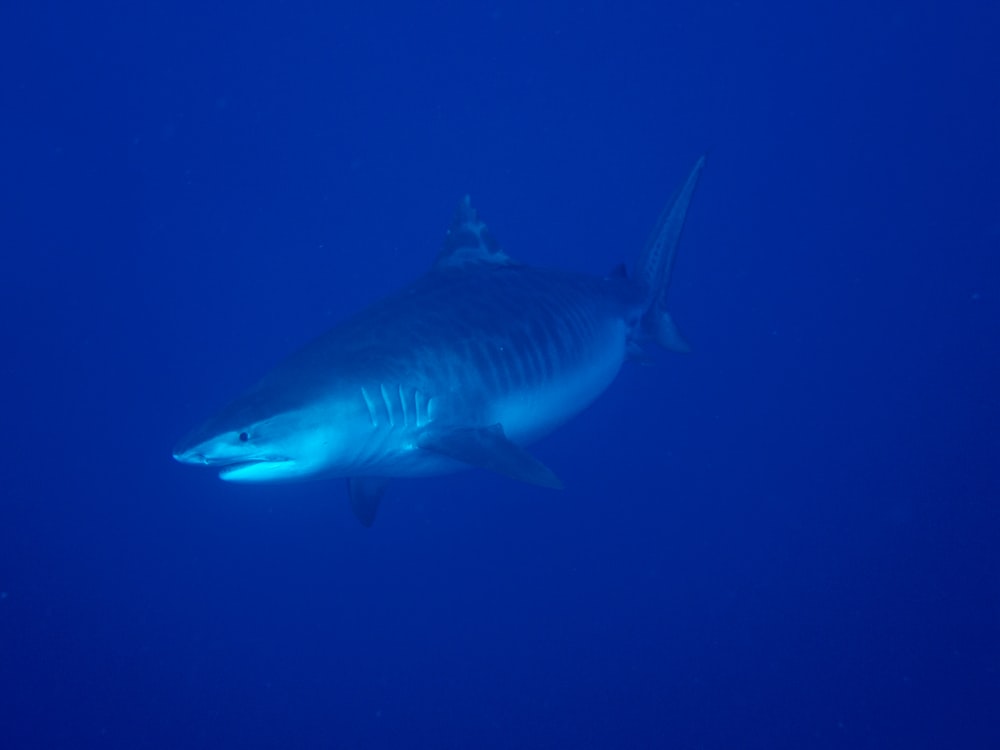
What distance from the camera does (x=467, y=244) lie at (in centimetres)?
689

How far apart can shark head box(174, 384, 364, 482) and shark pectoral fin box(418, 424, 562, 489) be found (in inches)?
33.6

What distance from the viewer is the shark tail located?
8266mm

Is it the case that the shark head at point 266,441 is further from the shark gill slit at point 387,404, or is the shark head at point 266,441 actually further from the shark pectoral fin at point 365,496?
the shark pectoral fin at point 365,496

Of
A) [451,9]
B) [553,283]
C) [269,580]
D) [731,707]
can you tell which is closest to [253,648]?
[269,580]

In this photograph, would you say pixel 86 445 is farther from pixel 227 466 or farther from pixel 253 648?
pixel 227 466

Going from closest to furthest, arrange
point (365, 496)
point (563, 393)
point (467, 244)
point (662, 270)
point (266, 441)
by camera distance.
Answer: point (266, 441), point (365, 496), point (563, 393), point (467, 244), point (662, 270)

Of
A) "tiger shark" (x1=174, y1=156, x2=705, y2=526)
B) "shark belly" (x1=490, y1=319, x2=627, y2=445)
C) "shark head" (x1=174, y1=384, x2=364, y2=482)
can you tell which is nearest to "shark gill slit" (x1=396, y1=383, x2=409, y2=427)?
"tiger shark" (x1=174, y1=156, x2=705, y2=526)

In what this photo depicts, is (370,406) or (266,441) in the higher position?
(370,406)

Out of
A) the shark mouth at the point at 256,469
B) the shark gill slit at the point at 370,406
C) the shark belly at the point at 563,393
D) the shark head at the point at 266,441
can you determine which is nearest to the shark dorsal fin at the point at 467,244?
the shark belly at the point at 563,393

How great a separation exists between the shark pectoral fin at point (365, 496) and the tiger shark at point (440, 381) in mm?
10

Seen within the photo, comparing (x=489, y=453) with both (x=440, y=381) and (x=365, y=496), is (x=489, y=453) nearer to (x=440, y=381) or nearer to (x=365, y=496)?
(x=440, y=381)

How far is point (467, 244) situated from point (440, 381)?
208 centimetres

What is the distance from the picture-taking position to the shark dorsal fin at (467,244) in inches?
270

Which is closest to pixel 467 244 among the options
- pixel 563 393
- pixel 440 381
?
pixel 563 393
